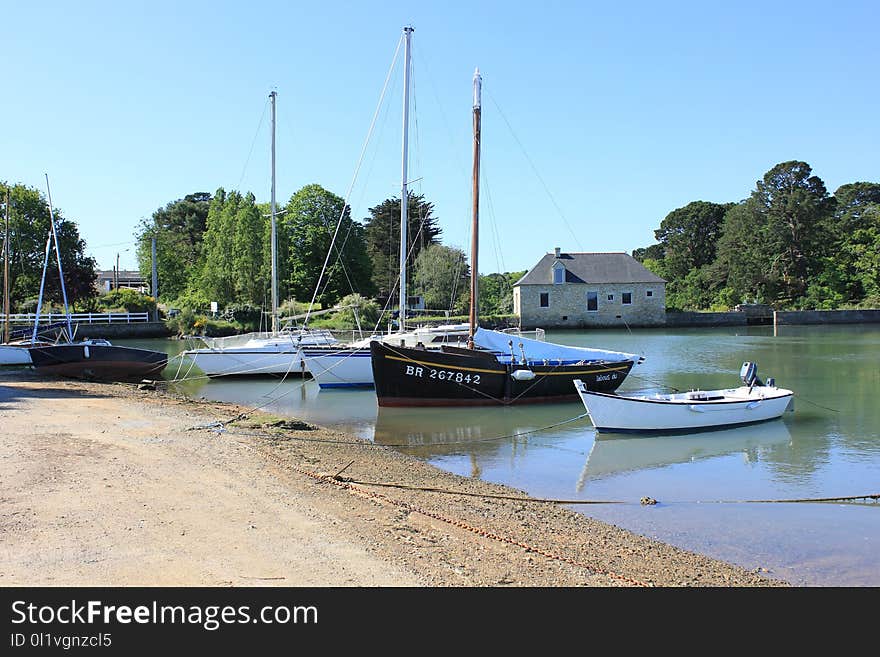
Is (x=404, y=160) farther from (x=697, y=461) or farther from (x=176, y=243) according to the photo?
(x=176, y=243)

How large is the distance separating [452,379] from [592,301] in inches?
1929

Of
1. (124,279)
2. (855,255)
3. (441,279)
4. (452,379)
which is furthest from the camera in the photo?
(124,279)

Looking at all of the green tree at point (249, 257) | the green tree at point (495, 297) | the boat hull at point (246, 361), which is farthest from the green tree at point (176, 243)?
the boat hull at point (246, 361)

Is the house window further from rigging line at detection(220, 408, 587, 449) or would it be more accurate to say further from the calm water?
rigging line at detection(220, 408, 587, 449)

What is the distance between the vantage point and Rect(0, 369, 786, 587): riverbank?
22.5ft

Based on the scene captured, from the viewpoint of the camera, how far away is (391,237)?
74375 millimetres

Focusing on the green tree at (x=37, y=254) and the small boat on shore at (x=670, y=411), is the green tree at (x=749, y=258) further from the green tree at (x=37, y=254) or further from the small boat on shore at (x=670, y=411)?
the small boat on shore at (x=670, y=411)

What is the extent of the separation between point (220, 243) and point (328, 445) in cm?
5050

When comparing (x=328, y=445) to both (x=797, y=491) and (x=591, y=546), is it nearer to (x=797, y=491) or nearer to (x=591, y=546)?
(x=591, y=546)

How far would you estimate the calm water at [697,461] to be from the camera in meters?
9.84

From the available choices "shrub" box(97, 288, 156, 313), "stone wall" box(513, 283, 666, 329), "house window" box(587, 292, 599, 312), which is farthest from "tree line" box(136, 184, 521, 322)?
"house window" box(587, 292, 599, 312)

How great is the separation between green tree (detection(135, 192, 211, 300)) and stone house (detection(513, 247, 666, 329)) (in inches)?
1193

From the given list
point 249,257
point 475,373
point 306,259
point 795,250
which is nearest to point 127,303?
point 249,257

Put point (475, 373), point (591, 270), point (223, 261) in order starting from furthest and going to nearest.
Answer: point (591, 270)
point (223, 261)
point (475, 373)
